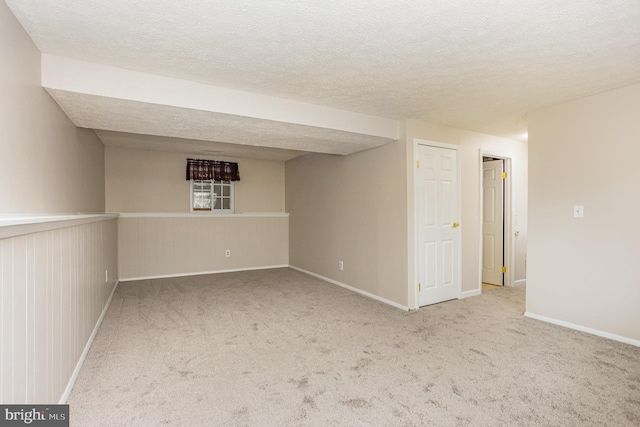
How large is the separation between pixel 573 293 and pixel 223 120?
381cm

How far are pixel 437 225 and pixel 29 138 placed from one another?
3.91 metres

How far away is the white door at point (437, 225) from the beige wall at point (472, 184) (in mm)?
157

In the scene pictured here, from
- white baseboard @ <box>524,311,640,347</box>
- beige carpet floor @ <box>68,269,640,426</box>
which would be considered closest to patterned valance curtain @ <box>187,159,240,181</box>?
beige carpet floor @ <box>68,269,640,426</box>

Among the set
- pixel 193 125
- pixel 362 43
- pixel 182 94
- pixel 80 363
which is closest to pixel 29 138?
pixel 182 94

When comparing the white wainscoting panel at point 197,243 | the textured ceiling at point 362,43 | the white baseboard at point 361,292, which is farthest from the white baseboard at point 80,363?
the white baseboard at point 361,292

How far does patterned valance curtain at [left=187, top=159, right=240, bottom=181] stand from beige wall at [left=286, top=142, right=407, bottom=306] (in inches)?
46.6

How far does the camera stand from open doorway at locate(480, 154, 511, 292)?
4961 millimetres

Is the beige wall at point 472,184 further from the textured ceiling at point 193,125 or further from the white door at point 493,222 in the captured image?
the textured ceiling at point 193,125

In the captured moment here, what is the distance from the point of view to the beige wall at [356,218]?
13.0ft

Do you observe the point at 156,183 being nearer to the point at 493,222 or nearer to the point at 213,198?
the point at 213,198

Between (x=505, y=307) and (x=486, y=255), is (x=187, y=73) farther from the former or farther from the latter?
(x=486, y=255)

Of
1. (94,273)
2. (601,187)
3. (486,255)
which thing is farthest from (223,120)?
(486,255)

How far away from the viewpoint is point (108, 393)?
2.08 m

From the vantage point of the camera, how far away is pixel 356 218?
465 centimetres
